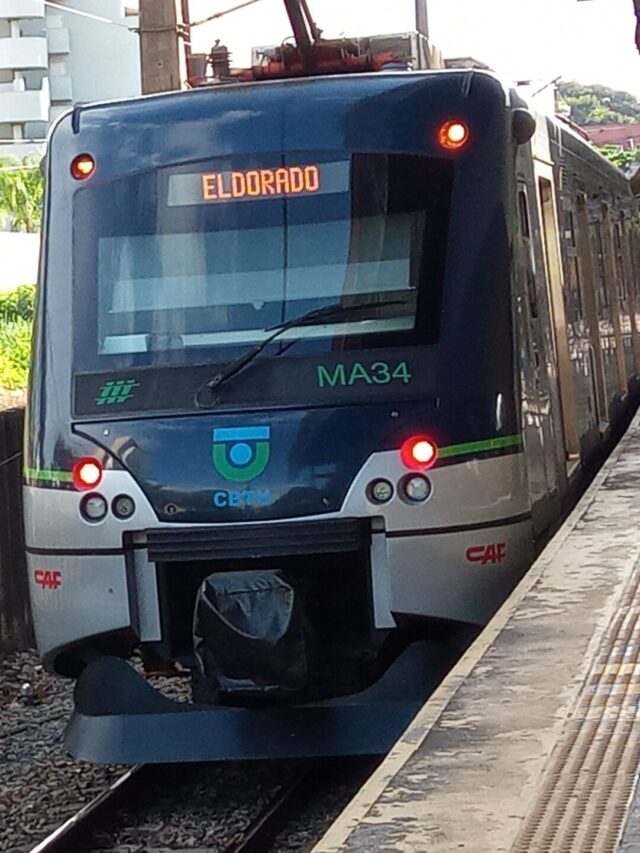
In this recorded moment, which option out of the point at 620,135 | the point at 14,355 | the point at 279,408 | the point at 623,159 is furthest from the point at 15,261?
the point at 620,135

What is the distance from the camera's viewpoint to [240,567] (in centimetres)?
685

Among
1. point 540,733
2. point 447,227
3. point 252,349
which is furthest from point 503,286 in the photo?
point 540,733

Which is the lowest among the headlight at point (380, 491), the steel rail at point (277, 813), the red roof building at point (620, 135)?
the steel rail at point (277, 813)

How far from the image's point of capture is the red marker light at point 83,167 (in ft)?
24.1

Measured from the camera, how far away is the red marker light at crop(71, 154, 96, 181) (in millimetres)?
7344

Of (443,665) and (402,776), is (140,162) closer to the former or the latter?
(443,665)

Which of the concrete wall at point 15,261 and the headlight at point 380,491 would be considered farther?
the concrete wall at point 15,261

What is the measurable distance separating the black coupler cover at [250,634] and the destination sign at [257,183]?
1.68m

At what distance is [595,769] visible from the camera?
14.5ft

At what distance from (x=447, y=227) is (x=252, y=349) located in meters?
0.96

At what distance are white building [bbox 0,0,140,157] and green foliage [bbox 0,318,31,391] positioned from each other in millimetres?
53779

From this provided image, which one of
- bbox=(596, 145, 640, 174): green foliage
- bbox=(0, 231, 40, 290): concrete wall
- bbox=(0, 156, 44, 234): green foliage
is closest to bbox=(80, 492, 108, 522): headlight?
bbox=(596, 145, 640, 174): green foliage

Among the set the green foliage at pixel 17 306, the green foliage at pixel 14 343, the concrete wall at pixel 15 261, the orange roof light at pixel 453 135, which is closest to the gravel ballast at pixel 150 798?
the orange roof light at pixel 453 135

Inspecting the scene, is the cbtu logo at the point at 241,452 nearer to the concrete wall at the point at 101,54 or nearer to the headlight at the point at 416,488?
the headlight at the point at 416,488
